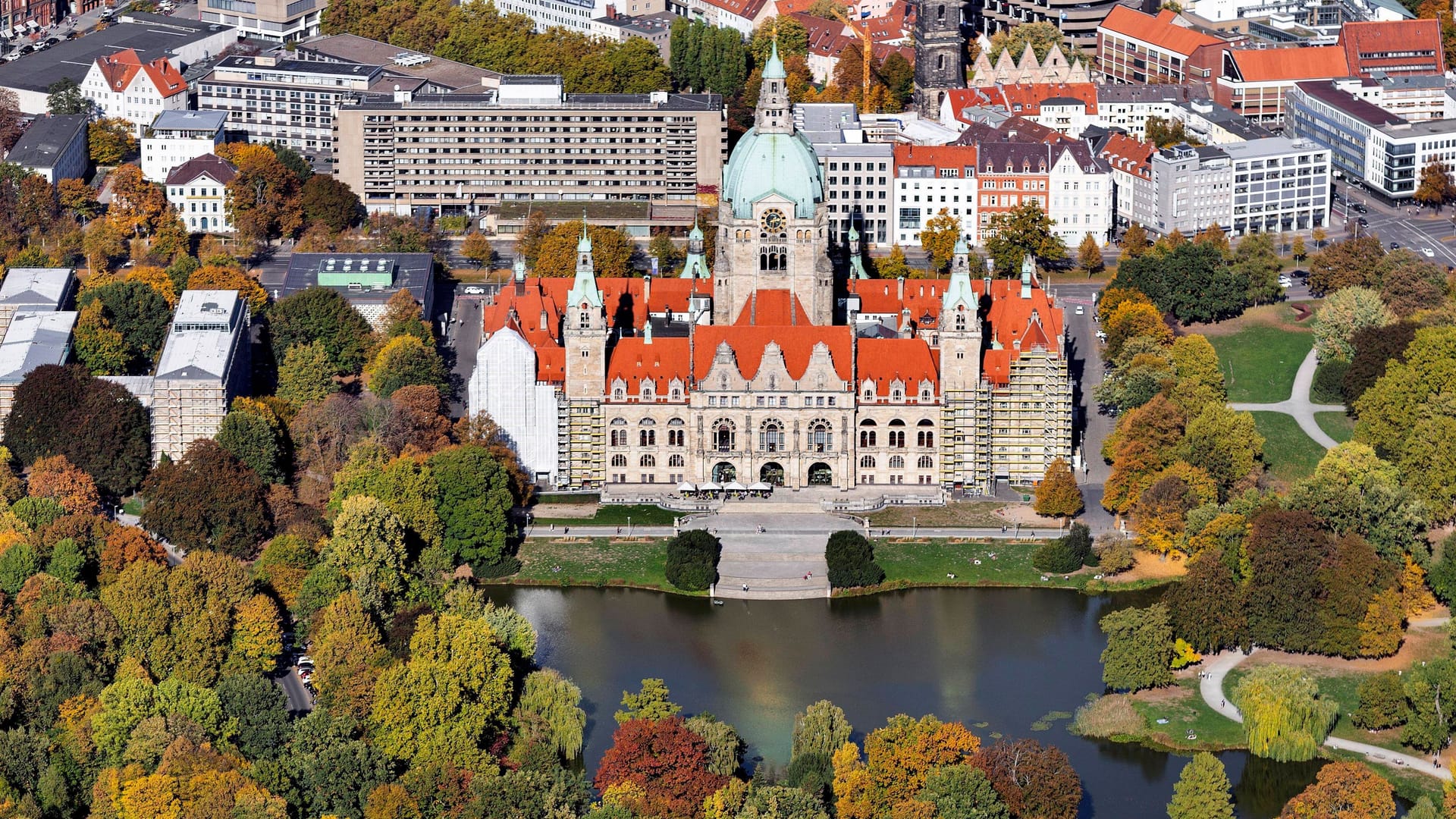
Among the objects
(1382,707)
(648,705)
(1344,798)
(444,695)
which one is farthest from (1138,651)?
(444,695)

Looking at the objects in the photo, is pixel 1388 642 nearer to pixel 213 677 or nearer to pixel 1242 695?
pixel 1242 695

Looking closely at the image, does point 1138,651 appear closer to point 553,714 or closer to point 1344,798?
point 1344,798

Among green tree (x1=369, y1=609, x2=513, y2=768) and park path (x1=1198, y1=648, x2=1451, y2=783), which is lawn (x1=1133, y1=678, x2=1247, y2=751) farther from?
green tree (x1=369, y1=609, x2=513, y2=768)

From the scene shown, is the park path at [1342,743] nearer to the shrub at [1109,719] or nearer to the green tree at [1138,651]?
the green tree at [1138,651]

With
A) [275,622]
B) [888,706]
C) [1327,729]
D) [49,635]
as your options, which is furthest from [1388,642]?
[49,635]

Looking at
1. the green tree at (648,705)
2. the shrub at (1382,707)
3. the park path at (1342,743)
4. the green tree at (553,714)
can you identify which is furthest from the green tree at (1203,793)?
the green tree at (553,714)
